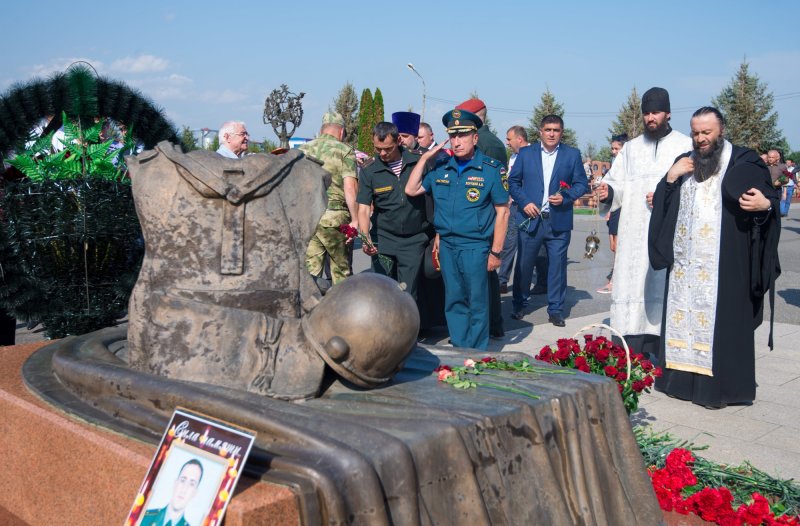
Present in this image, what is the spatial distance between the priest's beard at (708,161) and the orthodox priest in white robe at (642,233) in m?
0.82

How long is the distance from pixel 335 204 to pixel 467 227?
1.53 meters

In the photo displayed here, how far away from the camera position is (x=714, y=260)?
591 cm

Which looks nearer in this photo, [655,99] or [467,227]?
[467,227]

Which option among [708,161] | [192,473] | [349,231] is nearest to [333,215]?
Answer: [349,231]

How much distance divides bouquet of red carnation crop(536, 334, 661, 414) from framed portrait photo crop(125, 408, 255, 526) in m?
2.44

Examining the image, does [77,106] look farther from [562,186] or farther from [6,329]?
[562,186]

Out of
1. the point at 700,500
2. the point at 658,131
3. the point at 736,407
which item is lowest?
the point at 736,407

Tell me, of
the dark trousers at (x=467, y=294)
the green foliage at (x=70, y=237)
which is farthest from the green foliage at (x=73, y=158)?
the dark trousers at (x=467, y=294)

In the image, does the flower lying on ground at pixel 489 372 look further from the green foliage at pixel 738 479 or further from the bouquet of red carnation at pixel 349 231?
the bouquet of red carnation at pixel 349 231

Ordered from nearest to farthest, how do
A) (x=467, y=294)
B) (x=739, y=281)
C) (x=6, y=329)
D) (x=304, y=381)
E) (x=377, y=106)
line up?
(x=304, y=381)
(x=739, y=281)
(x=6, y=329)
(x=467, y=294)
(x=377, y=106)

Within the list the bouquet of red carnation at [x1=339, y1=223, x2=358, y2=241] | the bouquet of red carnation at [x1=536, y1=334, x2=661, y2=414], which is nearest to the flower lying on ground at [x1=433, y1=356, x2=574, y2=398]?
the bouquet of red carnation at [x1=536, y1=334, x2=661, y2=414]

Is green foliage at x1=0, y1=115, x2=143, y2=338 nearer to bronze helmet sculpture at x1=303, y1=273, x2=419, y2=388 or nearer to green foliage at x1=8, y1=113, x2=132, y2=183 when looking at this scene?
green foliage at x1=8, y1=113, x2=132, y2=183

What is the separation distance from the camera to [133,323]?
3637 mm

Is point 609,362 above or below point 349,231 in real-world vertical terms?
below
